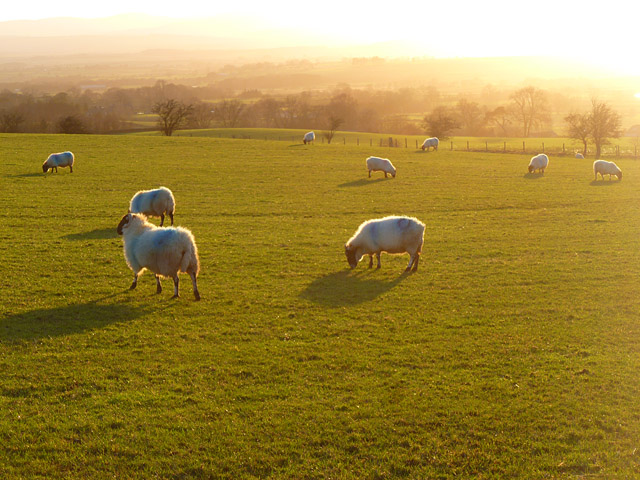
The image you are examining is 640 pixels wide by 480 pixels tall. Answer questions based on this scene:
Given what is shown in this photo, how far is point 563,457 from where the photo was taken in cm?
838

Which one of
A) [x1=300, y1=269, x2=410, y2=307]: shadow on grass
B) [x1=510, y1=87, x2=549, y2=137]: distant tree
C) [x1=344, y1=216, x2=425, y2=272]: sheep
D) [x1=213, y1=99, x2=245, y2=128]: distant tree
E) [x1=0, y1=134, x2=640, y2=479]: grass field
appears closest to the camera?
[x1=0, y1=134, x2=640, y2=479]: grass field

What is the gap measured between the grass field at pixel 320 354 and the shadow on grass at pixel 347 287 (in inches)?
3.9

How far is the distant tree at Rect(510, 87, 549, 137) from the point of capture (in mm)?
110750

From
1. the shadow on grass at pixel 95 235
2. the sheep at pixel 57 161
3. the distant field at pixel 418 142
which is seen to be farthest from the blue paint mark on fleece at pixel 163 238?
the distant field at pixel 418 142

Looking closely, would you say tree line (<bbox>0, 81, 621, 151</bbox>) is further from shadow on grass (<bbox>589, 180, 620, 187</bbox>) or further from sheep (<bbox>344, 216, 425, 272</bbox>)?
sheep (<bbox>344, 216, 425, 272</bbox>)

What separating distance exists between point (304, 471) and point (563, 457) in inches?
A: 155

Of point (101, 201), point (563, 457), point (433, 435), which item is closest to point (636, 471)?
point (563, 457)

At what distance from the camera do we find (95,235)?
72.3 feet

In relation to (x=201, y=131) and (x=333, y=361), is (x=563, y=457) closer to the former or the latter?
(x=333, y=361)

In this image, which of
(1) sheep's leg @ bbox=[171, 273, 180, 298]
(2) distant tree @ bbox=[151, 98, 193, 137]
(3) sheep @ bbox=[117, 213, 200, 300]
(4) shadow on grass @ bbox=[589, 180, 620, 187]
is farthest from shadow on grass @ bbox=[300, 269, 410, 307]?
(2) distant tree @ bbox=[151, 98, 193, 137]

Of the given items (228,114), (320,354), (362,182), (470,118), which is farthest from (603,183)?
(228,114)

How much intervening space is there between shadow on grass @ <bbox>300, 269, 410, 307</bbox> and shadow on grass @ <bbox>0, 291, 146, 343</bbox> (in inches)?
186

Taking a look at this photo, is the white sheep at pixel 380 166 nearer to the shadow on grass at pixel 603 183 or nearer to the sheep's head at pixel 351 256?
the shadow on grass at pixel 603 183

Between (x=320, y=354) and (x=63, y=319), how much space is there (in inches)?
256
